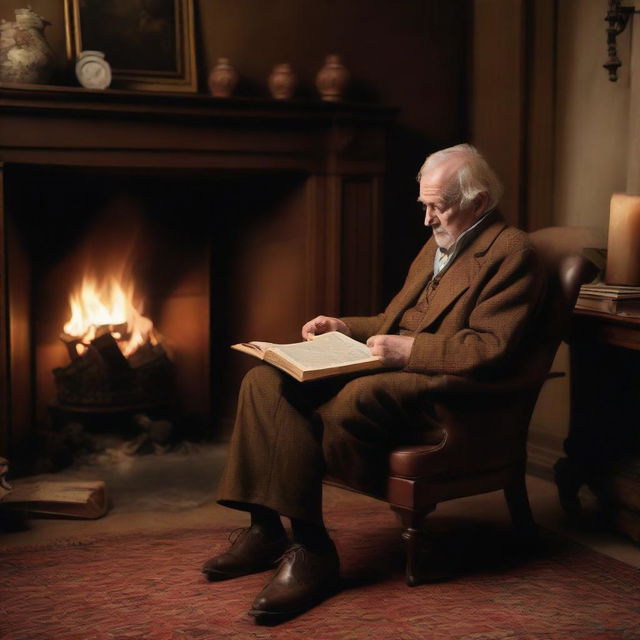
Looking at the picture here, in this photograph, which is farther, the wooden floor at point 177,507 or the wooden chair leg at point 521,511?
the wooden floor at point 177,507

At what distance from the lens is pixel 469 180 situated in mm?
2686

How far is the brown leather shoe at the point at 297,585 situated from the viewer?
2.40 meters

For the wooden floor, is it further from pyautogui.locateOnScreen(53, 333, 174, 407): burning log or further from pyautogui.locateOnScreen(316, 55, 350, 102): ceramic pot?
pyautogui.locateOnScreen(316, 55, 350, 102): ceramic pot

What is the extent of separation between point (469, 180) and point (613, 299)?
23.0 inches

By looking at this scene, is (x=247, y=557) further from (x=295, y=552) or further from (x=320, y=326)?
(x=320, y=326)

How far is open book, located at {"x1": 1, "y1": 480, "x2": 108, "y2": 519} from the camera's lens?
3.21m

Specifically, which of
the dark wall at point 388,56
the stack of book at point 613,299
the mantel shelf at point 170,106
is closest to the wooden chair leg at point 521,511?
the stack of book at point 613,299

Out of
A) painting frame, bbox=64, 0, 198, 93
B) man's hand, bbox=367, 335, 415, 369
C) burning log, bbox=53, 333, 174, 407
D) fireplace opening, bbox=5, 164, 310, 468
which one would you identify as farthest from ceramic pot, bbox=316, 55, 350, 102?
man's hand, bbox=367, 335, 415, 369

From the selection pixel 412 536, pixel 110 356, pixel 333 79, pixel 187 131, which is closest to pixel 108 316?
pixel 110 356

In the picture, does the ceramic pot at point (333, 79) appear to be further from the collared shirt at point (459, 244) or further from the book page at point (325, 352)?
the book page at point (325, 352)

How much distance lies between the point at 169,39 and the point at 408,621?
2339mm

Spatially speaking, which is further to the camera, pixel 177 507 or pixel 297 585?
pixel 177 507

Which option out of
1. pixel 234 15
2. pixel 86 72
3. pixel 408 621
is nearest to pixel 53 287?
pixel 86 72

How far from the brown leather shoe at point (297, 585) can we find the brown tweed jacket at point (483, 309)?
57 cm
